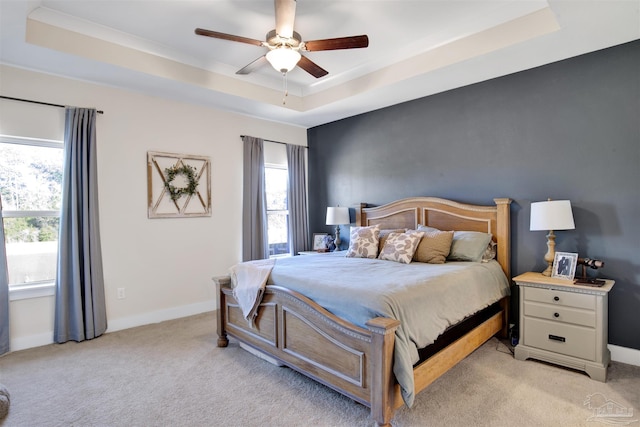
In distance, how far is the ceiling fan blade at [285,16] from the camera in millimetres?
2346

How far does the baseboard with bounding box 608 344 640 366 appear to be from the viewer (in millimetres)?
2710

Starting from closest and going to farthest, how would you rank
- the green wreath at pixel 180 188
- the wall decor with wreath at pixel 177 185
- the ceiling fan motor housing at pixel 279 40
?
the ceiling fan motor housing at pixel 279 40, the wall decor with wreath at pixel 177 185, the green wreath at pixel 180 188

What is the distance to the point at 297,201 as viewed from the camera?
5.28 meters

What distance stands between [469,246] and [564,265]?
75 centimetres

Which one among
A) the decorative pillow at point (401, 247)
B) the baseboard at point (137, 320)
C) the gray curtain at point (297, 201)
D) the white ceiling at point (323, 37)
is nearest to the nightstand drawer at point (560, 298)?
the decorative pillow at point (401, 247)

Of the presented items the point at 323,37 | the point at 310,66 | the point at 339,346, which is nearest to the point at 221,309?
the point at 339,346

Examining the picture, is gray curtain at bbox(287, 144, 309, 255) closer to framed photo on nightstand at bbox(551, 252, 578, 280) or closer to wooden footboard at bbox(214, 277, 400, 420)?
wooden footboard at bbox(214, 277, 400, 420)

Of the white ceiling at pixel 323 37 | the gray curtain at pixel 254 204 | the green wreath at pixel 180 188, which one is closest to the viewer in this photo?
the white ceiling at pixel 323 37

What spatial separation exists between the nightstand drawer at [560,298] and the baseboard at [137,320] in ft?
11.8

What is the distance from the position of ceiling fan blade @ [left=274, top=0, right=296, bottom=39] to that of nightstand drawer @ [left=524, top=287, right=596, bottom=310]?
110 inches

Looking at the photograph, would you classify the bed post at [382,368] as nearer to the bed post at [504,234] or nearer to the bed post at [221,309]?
the bed post at [221,309]

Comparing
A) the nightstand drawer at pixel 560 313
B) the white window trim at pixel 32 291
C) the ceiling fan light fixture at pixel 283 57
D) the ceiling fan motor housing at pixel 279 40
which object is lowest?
the nightstand drawer at pixel 560 313

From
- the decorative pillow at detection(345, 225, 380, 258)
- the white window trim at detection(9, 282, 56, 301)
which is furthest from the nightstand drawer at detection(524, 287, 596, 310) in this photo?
the white window trim at detection(9, 282, 56, 301)

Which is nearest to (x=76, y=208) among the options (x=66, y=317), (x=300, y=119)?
(x=66, y=317)
